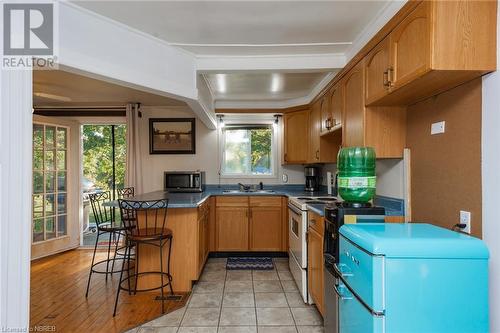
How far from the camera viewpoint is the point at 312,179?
421cm

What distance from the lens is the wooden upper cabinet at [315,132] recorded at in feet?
11.6

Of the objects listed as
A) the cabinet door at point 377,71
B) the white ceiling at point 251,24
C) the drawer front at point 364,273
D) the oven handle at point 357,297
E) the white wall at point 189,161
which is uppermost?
the white ceiling at point 251,24

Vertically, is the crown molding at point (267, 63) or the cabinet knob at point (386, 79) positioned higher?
the crown molding at point (267, 63)

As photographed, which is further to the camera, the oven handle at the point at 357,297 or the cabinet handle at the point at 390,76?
the cabinet handle at the point at 390,76

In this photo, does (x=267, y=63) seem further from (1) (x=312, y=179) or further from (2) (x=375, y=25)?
(1) (x=312, y=179)

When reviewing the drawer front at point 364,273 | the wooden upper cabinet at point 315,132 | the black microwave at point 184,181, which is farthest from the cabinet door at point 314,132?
the drawer front at point 364,273

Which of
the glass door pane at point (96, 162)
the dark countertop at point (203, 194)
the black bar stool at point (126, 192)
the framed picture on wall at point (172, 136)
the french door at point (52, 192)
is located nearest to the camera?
the dark countertop at point (203, 194)

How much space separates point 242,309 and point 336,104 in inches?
85.1

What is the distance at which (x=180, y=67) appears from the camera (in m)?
2.49

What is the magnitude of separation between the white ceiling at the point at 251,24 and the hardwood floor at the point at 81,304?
7.59 ft

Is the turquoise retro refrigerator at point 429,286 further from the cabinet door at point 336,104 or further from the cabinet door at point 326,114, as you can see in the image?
the cabinet door at point 326,114

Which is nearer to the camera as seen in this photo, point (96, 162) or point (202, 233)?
point (202, 233)

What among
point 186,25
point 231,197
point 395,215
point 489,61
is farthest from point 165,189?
point 489,61

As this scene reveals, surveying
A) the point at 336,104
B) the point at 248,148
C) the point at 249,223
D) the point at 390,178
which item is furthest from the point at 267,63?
the point at 249,223
